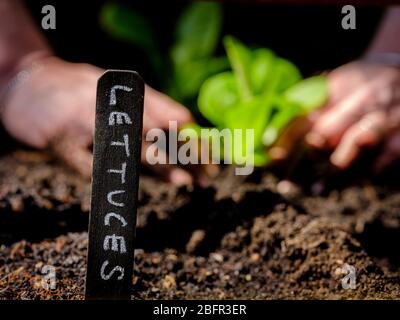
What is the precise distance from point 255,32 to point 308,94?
1.99 ft

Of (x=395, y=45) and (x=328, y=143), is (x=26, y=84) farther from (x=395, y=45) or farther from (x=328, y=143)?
(x=395, y=45)

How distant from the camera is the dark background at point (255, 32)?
1601 mm

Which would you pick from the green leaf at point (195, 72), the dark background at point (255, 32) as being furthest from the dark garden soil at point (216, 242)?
the dark background at point (255, 32)

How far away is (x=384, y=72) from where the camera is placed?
122 centimetres

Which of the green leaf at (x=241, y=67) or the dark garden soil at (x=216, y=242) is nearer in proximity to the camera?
the dark garden soil at (x=216, y=242)

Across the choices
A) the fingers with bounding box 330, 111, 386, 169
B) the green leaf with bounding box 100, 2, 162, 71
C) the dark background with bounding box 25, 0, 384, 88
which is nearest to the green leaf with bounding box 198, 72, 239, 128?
the fingers with bounding box 330, 111, 386, 169

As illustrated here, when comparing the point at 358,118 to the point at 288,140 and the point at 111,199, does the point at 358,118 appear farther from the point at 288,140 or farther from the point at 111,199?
the point at 111,199

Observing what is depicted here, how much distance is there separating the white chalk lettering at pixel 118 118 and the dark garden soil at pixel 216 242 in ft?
0.71

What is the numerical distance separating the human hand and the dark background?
0.32 metres

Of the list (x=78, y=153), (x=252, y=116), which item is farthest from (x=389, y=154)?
(x=78, y=153)

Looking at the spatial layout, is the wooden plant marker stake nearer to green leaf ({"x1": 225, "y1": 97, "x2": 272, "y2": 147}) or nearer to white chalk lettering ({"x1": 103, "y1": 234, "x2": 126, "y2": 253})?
white chalk lettering ({"x1": 103, "y1": 234, "x2": 126, "y2": 253})
